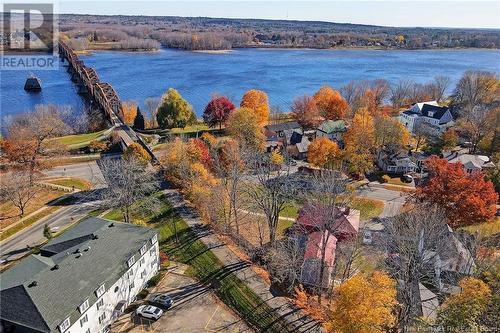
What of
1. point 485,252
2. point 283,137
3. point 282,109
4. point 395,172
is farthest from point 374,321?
point 282,109

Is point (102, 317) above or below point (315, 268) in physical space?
below

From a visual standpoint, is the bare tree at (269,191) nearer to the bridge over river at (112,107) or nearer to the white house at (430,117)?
the bridge over river at (112,107)

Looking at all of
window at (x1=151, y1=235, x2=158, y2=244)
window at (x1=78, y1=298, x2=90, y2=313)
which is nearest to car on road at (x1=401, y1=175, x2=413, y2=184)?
window at (x1=151, y1=235, x2=158, y2=244)

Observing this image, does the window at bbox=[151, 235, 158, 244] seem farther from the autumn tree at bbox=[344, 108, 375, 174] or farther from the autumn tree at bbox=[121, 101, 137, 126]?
the autumn tree at bbox=[121, 101, 137, 126]

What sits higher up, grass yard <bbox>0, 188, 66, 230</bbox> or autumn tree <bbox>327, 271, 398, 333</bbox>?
autumn tree <bbox>327, 271, 398, 333</bbox>

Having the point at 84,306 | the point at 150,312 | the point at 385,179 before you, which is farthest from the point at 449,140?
the point at 84,306

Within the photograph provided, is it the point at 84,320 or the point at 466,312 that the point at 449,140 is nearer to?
the point at 466,312
